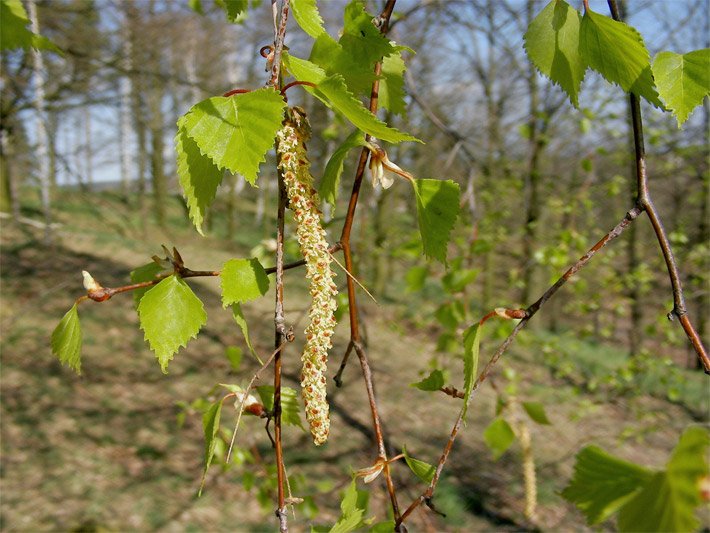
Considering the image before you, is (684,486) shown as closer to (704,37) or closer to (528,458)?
(528,458)

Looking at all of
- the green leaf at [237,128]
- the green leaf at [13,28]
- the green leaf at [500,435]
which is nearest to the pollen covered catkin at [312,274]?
the green leaf at [237,128]

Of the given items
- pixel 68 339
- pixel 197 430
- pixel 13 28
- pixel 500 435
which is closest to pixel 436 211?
pixel 68 339

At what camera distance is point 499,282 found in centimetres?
1231

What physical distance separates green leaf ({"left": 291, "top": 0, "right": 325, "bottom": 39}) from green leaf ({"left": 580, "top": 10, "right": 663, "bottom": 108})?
0.28 m

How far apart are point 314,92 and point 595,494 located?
412mm

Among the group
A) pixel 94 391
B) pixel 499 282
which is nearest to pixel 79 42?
pixel 94 391

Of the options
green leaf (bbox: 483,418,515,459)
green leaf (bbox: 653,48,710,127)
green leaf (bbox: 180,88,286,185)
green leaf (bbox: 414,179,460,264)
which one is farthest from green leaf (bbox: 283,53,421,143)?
green leaf (bbox: 483,418,515,459)

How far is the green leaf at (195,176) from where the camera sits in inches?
22.6

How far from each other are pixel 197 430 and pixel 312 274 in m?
5.03

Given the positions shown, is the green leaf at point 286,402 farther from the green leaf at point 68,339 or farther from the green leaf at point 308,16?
the green leaf at point 308,16

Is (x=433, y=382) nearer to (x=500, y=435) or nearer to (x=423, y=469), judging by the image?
(x=423, y=469)

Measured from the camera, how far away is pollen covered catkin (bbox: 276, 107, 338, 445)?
56cm

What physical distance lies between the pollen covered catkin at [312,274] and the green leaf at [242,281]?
3.4 inches

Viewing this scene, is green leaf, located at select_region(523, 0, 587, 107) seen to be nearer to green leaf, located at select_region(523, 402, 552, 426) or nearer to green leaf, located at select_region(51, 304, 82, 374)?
green leaf, located at select_region(51, 304, 82, 374)
